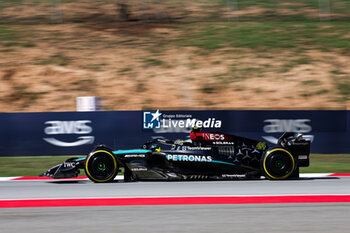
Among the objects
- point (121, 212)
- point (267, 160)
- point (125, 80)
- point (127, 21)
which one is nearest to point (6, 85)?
point (125, 80)

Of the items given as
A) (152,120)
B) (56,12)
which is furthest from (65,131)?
(56,12)

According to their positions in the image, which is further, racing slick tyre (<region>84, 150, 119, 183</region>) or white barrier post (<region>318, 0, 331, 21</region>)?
white barrier post (<region>318, 0, 331, 21</region>)

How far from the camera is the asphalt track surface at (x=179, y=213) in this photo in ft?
18.7

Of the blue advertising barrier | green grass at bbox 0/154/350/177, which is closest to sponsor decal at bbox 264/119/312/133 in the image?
the blue advertising barrier

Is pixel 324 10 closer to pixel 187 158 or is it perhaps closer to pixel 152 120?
pixel 152 120

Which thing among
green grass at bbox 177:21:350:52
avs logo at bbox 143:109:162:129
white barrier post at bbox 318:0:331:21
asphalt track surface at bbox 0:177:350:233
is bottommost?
asphalt track surface at bbox 0:177:350:233

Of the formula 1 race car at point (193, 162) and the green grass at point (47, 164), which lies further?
the green grass at point (47, 164)

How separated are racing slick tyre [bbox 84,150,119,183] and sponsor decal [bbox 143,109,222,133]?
4589 millimetres

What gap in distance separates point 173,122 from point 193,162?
480cm

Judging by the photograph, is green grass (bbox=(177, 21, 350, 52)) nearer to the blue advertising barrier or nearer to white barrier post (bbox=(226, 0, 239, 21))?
white barrier post (bbox=(226, 0, 239, 21))

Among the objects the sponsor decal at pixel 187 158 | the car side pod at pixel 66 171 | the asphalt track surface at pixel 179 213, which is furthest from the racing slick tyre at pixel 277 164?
the car side pod at pixel 66 171

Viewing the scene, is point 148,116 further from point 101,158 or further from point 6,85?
point 6,85

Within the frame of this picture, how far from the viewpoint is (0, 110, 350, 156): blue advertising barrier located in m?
13.8

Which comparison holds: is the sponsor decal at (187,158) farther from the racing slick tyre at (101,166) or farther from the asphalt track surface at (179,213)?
the racing slick tyre at (101,166)
